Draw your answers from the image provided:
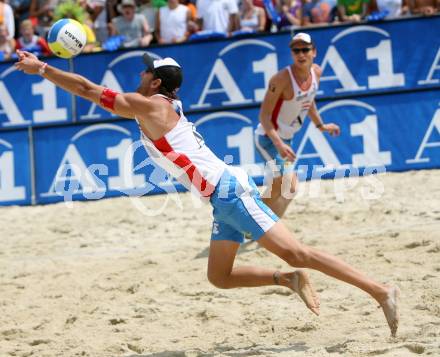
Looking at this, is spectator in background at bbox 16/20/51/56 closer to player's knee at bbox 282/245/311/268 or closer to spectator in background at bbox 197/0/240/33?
spectator in background at bbox 197/0/240/33

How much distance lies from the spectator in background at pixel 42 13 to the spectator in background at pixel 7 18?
17.7 inches

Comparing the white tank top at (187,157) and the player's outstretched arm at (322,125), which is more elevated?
the white tank top at (187,157)

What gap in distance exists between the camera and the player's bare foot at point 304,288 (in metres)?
5.62

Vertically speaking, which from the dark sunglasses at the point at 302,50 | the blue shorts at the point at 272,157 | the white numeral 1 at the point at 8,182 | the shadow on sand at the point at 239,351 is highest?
the dark sunglasses at the point at 302,50

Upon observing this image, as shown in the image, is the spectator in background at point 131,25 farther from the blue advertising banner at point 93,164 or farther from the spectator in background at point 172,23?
the blue advertising banner at point 93,164

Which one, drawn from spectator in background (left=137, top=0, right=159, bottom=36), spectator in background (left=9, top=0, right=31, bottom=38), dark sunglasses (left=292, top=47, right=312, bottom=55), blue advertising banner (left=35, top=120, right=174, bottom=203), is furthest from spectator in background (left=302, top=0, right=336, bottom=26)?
spectator in background (left=9, top=0, right=31, bottom=38)

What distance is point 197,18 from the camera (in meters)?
11.5

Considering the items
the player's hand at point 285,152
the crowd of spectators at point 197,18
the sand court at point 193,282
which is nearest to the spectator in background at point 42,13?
the crowd of spectators at point 197,18

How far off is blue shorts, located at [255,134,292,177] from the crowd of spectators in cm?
269

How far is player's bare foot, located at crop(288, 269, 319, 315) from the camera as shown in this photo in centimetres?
562

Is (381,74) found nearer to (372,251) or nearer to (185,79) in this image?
(185,79)

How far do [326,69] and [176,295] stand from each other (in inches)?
168

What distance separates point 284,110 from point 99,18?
469 centimetres

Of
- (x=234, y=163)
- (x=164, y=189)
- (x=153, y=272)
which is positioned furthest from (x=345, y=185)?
(x=153, y=272)
